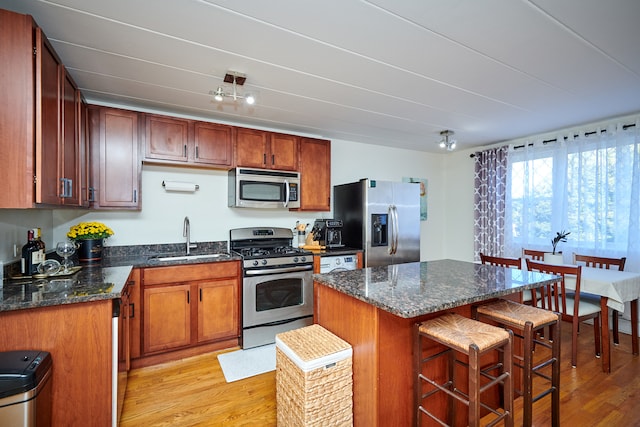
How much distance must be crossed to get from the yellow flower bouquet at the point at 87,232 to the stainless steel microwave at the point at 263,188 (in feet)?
4.06

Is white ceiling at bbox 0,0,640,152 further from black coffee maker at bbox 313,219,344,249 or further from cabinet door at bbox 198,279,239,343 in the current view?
cabinet door at bbox 198,279,239,343

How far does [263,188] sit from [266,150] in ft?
1.48

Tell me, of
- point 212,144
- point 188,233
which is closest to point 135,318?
point 188,233

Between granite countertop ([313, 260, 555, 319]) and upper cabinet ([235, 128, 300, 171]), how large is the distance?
1.87 meters

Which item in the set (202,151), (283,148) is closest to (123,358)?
(202,151)

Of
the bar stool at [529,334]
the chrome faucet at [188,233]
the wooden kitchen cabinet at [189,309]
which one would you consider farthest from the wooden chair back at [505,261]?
the chrome faucet at [188,233]

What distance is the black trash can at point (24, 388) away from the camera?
1.17 meters

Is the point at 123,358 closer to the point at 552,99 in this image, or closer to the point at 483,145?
the point at 552,99

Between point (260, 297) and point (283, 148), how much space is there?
5.73 ft

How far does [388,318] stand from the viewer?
1.48 m

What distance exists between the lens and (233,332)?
2914mm

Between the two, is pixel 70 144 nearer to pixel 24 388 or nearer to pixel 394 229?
pixel 24 388

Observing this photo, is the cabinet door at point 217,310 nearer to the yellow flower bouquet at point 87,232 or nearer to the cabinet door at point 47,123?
the yellow flower bouquet at point 87,232

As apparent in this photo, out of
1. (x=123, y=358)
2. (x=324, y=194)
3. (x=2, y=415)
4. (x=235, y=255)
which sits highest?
(x=324, y=194)
